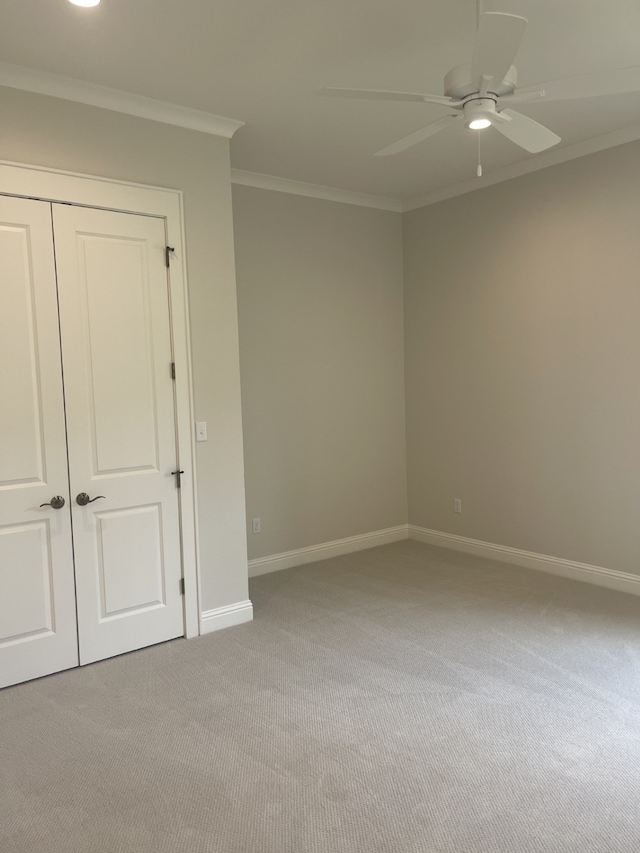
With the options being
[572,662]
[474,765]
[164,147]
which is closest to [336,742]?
[474,765]

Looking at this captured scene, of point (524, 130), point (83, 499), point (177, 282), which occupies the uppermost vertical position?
point (524, 130)

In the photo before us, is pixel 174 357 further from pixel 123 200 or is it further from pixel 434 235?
pixel 434 235

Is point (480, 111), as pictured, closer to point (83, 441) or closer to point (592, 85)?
point (592, 85)

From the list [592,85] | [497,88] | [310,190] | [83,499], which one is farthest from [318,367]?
[592,85]

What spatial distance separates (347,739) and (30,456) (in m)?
1.96

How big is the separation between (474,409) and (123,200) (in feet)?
10.1

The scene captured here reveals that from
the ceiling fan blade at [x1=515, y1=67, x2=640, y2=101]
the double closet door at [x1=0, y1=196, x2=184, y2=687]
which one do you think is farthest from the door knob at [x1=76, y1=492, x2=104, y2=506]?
the ceiling fan blade at [x1=515, y1=67, x2=640, y2=101]

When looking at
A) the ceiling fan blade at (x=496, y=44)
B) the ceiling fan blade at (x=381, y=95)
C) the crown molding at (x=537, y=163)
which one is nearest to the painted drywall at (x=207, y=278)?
the ceiling fan blade at (x=381, y=95)

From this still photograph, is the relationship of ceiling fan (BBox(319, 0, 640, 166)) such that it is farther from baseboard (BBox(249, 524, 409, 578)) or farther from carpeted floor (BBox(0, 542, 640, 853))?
baseboard (BBox(249, 524, 409, 578))

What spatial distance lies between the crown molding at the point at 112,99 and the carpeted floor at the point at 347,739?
2885 millimetres

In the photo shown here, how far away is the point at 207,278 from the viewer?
3.49m

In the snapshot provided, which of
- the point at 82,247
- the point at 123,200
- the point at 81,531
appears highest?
the point at 123,200

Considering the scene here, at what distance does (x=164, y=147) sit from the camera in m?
3.33

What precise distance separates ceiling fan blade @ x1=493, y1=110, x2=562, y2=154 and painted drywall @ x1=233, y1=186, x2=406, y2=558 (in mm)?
2390
